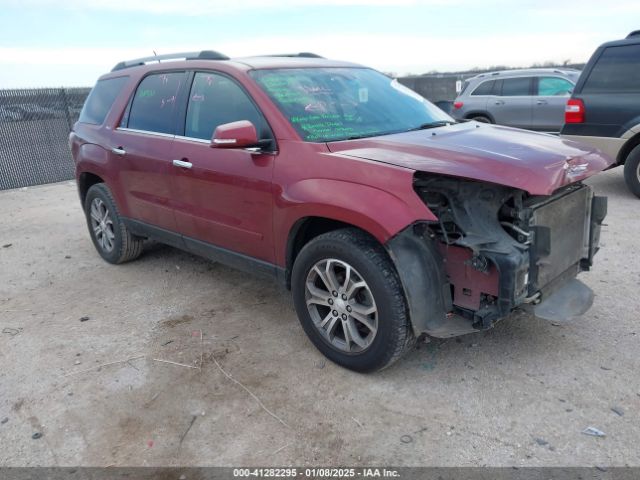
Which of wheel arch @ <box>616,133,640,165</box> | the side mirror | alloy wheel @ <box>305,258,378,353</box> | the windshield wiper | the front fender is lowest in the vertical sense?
alloy wheel @ <box>305,258,378,353</box>

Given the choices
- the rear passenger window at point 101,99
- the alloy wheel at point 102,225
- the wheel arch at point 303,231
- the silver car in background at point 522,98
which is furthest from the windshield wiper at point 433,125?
the silver car in background at point 522,98

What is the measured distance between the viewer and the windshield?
3525 mm

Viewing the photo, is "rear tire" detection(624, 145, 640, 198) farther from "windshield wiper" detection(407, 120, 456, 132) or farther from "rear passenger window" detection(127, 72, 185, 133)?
"rear passenger window" detection(127, 72, 185, 133)

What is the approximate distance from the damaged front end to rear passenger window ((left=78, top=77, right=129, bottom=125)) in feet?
11.4

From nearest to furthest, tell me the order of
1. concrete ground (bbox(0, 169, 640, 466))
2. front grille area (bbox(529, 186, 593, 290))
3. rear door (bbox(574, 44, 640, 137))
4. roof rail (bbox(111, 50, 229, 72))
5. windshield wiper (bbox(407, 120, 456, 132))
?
concrete ground (bbox(0, 169, 640, 466)) < front grille area (bbox(529, 186, 593, 290)) < windshield wiper (bbox(407, 120, 456, 132)) < roof rail (bbox(111, 50, 229, 72)) < rear door (bbox(574, 44, 640, 137))

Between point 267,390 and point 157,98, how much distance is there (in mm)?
2708

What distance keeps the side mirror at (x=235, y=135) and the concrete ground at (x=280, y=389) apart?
140 cm

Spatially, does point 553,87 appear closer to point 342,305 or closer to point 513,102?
point 513,102

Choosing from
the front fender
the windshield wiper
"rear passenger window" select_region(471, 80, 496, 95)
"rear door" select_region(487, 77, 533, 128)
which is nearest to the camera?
the front fender

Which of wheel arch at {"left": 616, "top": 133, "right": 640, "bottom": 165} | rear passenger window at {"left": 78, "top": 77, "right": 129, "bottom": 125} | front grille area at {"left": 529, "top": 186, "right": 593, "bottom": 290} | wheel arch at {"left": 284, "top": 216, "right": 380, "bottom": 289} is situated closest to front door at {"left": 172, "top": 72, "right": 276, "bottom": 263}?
wheel arch at {"left": 284, "top": 216, "right": 380, "bottom": 289}

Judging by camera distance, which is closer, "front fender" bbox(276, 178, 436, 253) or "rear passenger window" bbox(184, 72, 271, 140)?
"front fender" bbox(276, 178, 436, 253)

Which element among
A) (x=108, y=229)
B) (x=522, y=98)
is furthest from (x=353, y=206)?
(x=522, y=98)

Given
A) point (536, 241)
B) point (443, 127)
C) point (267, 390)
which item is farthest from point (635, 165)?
point (267, 390)

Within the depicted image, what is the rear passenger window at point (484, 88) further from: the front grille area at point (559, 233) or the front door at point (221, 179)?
the front door at point (221, 179)
